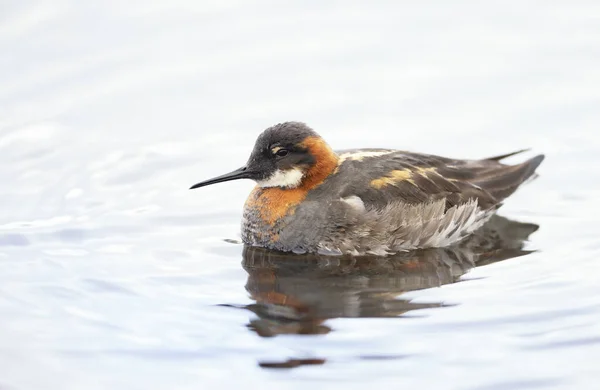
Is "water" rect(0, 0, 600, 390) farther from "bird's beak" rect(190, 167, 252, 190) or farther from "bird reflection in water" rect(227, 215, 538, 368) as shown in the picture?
"bird's beak" rect(190, 167, 252, 190)

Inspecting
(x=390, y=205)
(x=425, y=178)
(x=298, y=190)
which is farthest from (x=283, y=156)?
(x=425, y=178)

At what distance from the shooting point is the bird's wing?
12.0 meters

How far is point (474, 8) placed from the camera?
17188 millimetres

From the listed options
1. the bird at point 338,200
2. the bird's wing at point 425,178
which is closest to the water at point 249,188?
the bird at point 338,200

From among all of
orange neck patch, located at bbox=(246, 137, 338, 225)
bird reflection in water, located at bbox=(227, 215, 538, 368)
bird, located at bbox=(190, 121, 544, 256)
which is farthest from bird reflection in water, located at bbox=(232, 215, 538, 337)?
orange neck patch, located at bbox=(246, 137, 338, 225)

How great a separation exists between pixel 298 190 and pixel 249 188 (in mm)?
1687

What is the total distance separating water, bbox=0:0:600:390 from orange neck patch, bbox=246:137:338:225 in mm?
535

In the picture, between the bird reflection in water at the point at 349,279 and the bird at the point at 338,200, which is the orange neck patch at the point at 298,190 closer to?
the bird at the point at 338,200

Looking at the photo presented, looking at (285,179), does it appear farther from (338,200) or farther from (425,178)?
(425,178)

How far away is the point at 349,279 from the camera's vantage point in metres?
11.2

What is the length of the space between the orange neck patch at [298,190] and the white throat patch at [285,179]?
0.05 metres

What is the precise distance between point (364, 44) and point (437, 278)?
6010 mm

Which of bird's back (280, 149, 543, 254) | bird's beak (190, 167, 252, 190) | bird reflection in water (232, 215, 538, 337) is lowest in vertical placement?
bird reflection in water (232, 215, 538, 337)

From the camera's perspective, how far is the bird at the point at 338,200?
11859 mm
